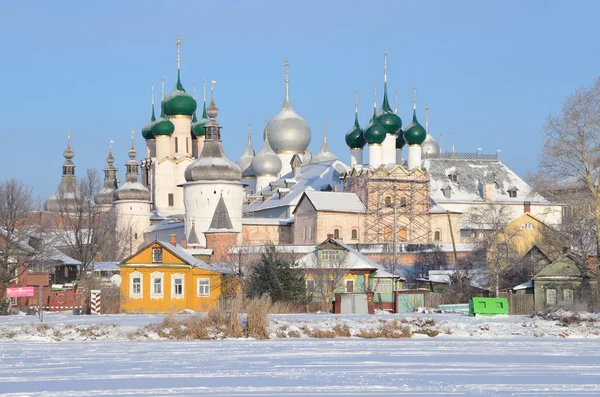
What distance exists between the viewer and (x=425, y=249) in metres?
66.2

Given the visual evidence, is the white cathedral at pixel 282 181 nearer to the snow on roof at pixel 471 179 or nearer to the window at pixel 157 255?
the snow on roof at pixel 471 179

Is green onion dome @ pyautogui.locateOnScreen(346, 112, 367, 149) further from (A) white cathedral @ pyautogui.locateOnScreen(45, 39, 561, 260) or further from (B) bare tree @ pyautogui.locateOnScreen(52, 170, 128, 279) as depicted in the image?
(B) bare tree @ pyautogui.locateOnScreen(52, 170, 128, 279)

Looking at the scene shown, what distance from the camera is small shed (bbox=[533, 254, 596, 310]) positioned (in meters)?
47.0

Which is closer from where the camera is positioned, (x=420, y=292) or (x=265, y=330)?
(x=265, y=330)

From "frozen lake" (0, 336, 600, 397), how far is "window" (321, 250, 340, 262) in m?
21.3

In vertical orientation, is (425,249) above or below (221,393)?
above

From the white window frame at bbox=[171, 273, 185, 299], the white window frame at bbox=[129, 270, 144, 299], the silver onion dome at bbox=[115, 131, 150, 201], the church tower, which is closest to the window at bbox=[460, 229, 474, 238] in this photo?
the church tower

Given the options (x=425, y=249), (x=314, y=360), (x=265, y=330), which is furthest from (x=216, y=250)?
(x=314, y=360)

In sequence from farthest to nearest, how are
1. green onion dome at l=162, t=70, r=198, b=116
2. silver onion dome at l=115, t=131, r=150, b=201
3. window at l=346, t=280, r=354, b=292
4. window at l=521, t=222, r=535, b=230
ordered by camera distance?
green onion dome at l=162, t=70, r=198, b=116, silver onion dome at l=115, t=131, r=150, b=201, window at l=521, t=222, r=535, b=230, window at l=346, t=280, r=354, b=292

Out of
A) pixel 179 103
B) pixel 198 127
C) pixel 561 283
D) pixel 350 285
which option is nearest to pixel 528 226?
pixel 561 283

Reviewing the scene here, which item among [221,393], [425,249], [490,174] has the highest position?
[490,174]

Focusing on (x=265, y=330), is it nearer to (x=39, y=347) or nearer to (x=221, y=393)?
(x=39, y=347)

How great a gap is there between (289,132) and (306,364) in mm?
65363

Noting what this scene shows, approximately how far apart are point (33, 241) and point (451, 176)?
32.6 meters
